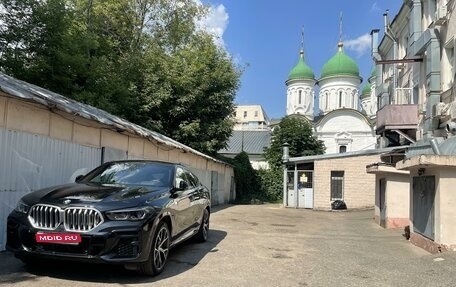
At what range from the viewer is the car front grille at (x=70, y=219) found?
552cm

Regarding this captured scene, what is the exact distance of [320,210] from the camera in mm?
26047

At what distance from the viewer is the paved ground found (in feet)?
19.4

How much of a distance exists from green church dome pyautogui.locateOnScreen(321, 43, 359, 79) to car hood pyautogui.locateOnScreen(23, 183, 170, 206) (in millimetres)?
52500

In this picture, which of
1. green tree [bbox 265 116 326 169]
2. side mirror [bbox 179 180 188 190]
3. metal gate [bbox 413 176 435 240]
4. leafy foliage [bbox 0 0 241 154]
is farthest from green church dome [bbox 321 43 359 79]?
side mirror [bbox 179 180 188 190]

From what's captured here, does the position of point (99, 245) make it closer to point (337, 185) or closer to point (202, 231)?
point (202, 231)

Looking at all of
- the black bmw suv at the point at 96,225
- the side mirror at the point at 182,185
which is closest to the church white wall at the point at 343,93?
the side mirror at the point at 182,185

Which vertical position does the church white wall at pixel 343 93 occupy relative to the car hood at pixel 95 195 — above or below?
above

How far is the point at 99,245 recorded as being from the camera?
5418mm

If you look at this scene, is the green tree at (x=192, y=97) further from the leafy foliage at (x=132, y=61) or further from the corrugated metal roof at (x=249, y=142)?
the corrugated metal roof at (x=249, y=142)

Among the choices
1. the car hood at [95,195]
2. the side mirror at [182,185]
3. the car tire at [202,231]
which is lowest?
the car tire at [202,231]

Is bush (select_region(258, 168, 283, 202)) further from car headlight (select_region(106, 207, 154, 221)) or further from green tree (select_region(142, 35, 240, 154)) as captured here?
car headlight (select_region(106, 207, 154, 221))

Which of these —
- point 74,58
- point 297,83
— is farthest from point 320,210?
point 297,83

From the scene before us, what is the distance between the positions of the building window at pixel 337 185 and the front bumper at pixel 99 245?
22.0 m

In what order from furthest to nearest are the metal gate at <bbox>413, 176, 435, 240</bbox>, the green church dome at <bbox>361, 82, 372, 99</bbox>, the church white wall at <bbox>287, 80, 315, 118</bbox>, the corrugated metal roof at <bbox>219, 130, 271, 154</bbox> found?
the green church dome at <bbox>361, 82, 372, 99</bbox>
the church white wall at <bbox>287, 80, 315, 118</bbox>
the corrugated metal roof at <bbox>219, 130, 271, 154</bbox>
the metal gate at <bbox>413, 176, 435, 240</bbox>
